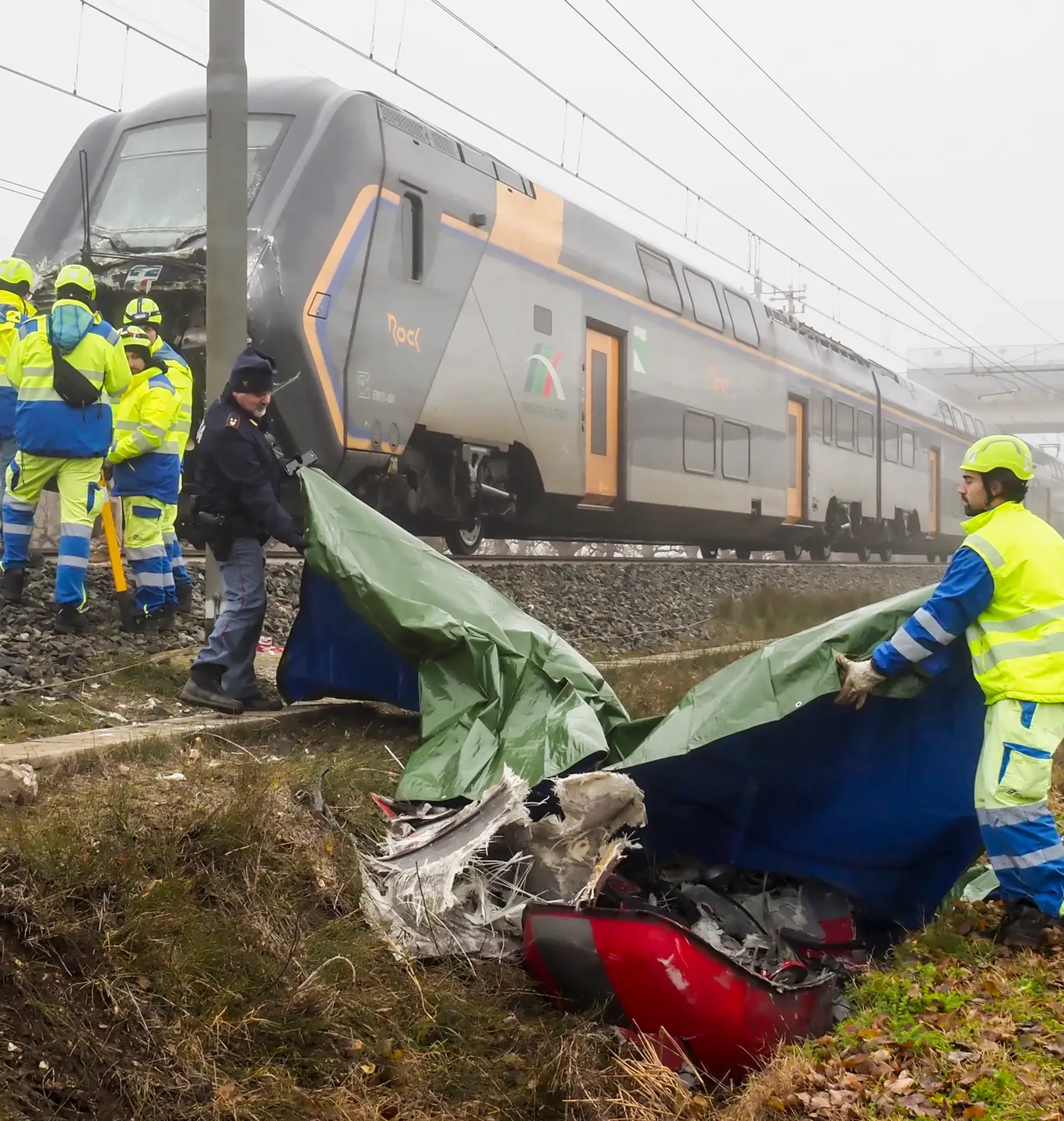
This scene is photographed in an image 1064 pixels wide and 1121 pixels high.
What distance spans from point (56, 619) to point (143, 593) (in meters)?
0.54

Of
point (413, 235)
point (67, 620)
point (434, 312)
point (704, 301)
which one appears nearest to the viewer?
point (67, 620)

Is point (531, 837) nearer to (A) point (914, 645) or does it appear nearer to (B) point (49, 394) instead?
(A) point (914, 645)

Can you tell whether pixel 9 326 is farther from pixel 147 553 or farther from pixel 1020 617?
pixel 1020 617

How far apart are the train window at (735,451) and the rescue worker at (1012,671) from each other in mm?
10660

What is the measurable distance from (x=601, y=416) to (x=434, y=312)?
3055mm

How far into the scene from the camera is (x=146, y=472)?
282 inches

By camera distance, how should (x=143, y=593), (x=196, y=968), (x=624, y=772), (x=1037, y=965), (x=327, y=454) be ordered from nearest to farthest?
1. (x=196, y=968)
2. (x=1037, y=965)
3. (x=624, y=772)
4. (x=143, y=593)
5. (x=327, y=454)

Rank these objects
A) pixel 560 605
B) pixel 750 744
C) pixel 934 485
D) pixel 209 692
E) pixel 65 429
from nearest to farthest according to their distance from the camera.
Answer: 1. pixel 750 744
2. pixel 209 692
3. pixel 65 429
4. pixel 560 605
5. pixel 934 485

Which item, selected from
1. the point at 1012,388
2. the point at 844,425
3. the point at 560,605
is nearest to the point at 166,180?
the point at 560,605

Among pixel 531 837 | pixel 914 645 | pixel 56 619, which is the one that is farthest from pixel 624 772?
pixel 56 619

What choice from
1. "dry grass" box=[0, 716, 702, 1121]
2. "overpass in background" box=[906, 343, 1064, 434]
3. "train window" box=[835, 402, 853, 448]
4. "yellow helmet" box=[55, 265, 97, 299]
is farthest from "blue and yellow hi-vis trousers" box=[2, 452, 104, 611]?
"overpass in background" box=[906, 343, 1064, 434]

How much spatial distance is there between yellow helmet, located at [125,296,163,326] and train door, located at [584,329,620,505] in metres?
4.80

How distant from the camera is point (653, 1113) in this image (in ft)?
11.3

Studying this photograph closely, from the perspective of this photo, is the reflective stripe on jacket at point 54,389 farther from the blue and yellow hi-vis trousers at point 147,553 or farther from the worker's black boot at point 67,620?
the worker's black boot at point 67,620
